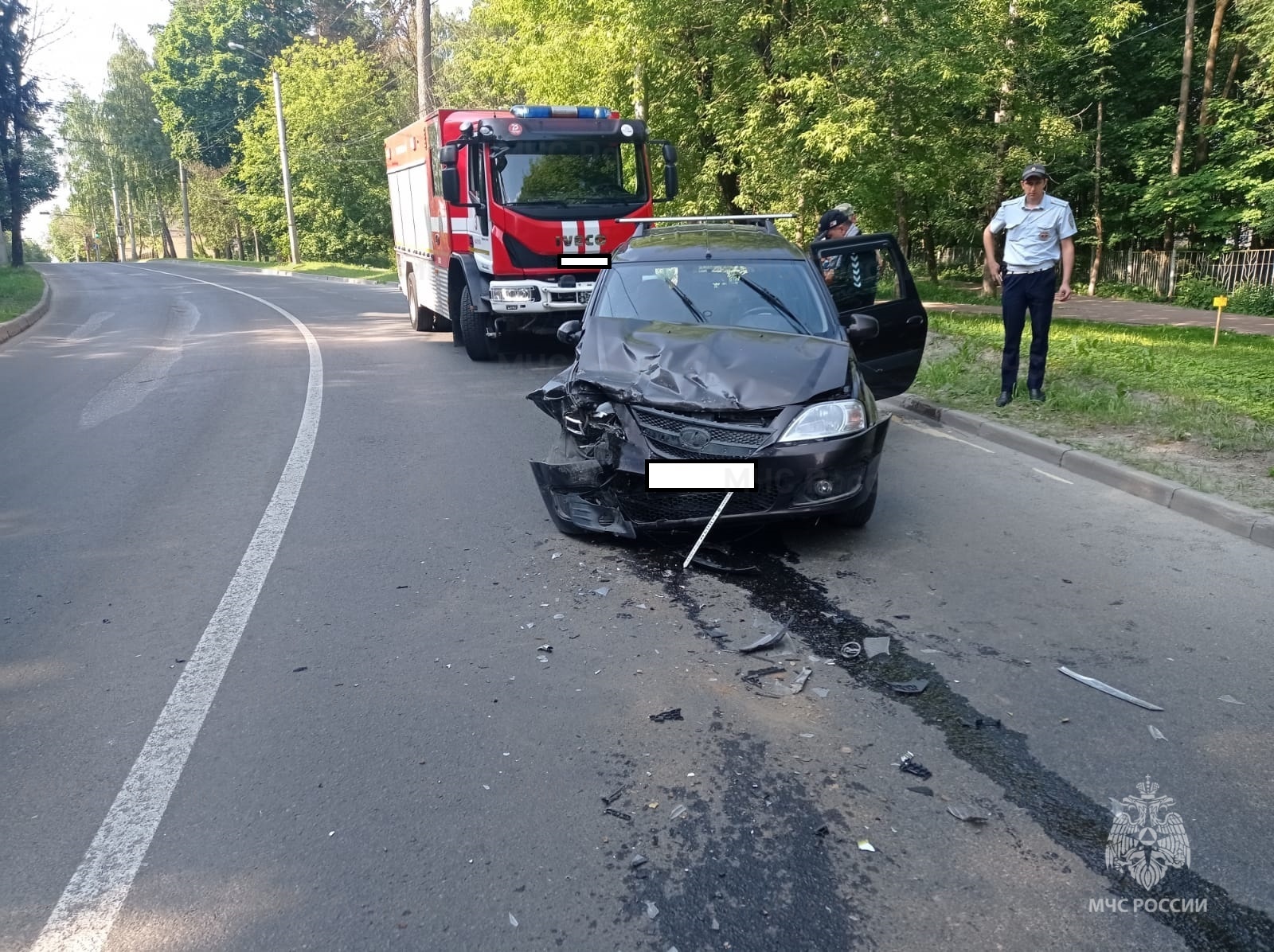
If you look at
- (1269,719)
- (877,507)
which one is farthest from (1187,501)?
(1269,719)

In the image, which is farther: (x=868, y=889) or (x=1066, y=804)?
(x=1066, y=804)

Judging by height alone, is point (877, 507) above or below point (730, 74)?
below

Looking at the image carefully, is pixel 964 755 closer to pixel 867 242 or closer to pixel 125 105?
pixel 867 242

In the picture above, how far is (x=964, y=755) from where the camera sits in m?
3.50

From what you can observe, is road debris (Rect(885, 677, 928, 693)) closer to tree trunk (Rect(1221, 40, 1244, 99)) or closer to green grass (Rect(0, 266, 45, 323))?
green grass (Rect(0, 266, 45, 323))

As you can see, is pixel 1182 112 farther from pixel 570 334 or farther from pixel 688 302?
pixel 570 334

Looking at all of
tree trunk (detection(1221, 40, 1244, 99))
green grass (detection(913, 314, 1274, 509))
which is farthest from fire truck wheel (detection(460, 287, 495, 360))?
tree trunk (detection(1221, 40, 1244, 99))

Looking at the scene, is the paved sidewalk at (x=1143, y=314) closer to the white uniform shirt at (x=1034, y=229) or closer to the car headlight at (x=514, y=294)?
the white uniform shirt at (x=1034, y=229)

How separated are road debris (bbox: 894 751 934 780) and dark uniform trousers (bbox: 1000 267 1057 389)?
6318 mm

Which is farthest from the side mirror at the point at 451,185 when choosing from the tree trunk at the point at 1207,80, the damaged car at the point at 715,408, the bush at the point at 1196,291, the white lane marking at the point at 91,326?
the tree trunk at the point at 1207,80

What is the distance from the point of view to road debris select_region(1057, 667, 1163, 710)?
385 cm

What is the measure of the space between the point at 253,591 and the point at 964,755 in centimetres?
350

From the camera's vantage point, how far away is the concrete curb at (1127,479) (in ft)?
19.4

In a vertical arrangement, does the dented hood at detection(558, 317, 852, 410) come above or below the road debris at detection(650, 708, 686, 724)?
above
